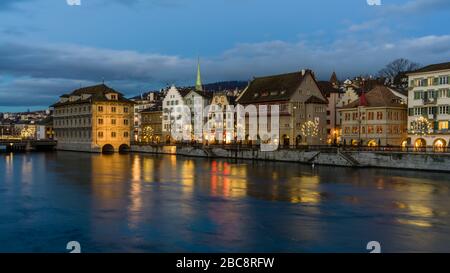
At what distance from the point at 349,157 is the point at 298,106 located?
26.5 meters

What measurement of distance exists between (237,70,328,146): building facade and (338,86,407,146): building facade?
10.1m

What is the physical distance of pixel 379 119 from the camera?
7469 cm

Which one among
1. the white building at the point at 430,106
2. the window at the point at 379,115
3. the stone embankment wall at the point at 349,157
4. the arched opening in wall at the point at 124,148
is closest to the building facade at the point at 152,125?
the arched opening in wall at the point at 124,148

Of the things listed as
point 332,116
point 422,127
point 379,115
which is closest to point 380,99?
point 379,115

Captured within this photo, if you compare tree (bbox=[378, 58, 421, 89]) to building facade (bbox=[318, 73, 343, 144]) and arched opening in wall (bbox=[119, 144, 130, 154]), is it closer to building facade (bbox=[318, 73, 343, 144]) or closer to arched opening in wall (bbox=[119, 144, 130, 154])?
building facade (bbox=[318, 73, 343, 144])

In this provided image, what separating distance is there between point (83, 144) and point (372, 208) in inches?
3514

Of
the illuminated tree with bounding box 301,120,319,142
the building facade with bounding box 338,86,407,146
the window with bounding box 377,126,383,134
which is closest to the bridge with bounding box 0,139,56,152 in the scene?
the illuminated tree with bounding box 301,120,319,142

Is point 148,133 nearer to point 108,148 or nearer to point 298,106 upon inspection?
point 108,148

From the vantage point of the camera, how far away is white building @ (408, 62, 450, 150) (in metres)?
64.5

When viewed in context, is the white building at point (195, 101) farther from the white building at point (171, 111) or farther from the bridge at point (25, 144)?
the bridge at point (25, 144)

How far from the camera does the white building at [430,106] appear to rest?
64.5 meters

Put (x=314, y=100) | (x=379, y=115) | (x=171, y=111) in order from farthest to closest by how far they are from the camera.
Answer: (x=171, y=111) → (x=314, y=100) → (x=379, y=115)

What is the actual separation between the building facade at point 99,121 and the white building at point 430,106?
6505 centimetres
